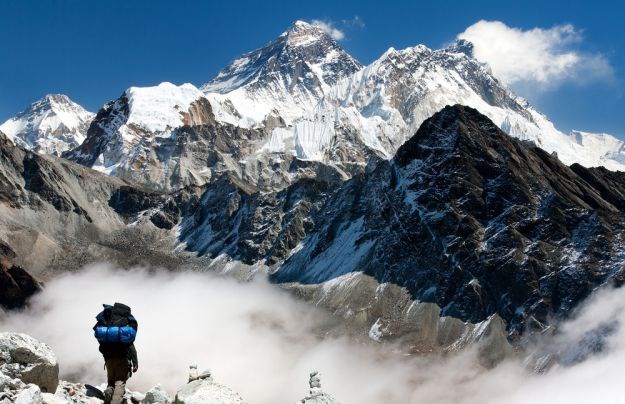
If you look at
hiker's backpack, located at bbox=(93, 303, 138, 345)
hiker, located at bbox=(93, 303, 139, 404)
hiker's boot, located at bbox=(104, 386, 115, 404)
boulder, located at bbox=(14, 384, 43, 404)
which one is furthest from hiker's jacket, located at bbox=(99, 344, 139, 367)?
boulder, located at bbox=(14, 384, 43, 404)

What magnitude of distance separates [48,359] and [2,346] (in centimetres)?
186

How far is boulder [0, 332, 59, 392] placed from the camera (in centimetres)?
2884

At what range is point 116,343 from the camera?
29.5 meters

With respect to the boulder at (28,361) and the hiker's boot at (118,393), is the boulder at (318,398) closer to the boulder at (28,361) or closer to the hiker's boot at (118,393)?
the hiker's boot at (118,393)

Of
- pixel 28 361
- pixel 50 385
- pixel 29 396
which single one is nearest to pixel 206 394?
pixel 29 396

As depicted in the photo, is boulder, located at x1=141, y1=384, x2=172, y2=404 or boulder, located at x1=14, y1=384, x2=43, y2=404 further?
boulder, located at x1=141, y1=384, x2=172, y2=404

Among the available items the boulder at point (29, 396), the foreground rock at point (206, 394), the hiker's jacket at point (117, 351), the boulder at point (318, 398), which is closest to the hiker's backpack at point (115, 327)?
the hiker's jacket at point (117, 351)

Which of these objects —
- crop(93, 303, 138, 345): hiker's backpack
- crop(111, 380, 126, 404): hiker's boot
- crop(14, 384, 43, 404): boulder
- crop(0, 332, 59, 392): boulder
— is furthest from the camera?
crop(111, 380, 126, 404): hiker's boot

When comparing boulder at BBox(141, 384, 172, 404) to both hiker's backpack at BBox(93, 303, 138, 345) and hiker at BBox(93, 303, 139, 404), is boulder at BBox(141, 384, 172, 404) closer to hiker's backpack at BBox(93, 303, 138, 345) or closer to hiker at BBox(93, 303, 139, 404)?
hiker at BBox(93, 303, 139, 404)

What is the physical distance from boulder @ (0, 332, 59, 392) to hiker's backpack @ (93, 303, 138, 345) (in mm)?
2510

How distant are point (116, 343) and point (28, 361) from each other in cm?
345

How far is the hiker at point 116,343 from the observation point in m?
29.3

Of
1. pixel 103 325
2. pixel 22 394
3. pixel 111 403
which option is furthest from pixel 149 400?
pixel 22 394

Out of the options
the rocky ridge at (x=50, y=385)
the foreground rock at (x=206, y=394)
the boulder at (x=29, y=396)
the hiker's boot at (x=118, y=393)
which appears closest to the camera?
the boulder at (x=29, y=396)
